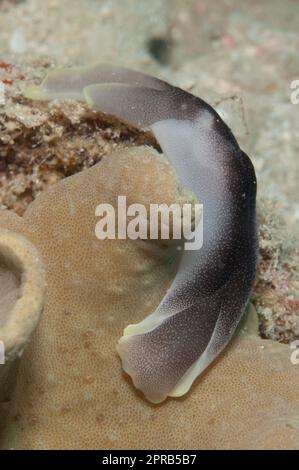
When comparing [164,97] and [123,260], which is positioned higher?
[164,97]

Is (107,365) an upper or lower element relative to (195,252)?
lower

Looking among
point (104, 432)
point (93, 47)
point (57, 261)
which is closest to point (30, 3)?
point (93, 47)

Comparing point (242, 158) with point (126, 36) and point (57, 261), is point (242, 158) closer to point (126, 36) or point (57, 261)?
point (57, 261)

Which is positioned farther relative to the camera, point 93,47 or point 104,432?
point 93,47

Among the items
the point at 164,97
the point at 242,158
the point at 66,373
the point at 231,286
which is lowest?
the point at 66,373

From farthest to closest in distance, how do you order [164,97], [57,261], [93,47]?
1. [93,47]
2. [164,97]
3. [57,261]

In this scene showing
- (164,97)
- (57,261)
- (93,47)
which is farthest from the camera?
(93,47)

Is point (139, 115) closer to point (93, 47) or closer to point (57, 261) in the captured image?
point (57, 261)

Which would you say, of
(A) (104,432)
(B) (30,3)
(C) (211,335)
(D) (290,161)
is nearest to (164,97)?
(C) (211,335)
